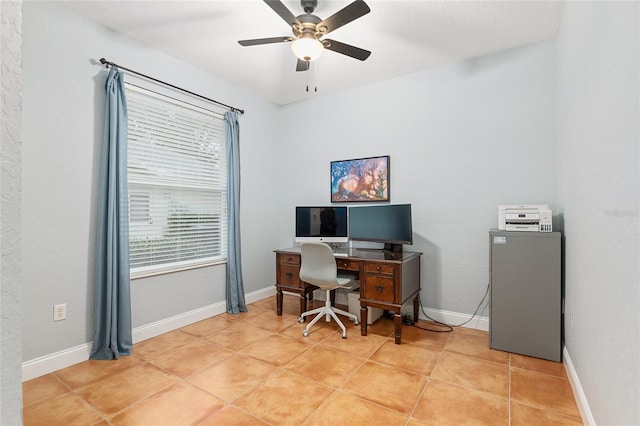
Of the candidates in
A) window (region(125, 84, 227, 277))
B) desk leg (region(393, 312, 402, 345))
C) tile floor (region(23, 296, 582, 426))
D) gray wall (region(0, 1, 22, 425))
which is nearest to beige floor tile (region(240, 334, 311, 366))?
tile floor (region(23, 296, 582, 426))

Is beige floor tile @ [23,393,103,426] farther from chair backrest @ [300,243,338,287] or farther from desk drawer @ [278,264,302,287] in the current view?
desk drawer @ [278,264,302,287]

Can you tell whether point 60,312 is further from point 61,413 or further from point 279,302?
point 279,302

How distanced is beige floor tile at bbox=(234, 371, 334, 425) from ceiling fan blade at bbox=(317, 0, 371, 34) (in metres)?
2.41

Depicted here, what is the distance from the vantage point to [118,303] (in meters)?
2.57

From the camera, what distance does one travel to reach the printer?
246cm

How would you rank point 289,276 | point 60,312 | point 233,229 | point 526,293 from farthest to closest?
point 233,229
point 289,276
point 526,293
point 60,312

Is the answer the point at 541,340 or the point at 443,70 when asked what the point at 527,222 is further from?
the point at 443,70

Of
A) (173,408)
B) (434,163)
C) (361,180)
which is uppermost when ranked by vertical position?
(434,163)

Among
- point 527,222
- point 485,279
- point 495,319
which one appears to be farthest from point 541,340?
point 527,222

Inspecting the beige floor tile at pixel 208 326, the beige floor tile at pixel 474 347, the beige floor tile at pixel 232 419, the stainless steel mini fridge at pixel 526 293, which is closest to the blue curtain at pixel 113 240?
the beige floor tile at pixel 208 326

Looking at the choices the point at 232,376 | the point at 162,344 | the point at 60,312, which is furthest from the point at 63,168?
the point at 232,376

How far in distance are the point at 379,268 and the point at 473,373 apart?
3.51 feet

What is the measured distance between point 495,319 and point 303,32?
8.82 feet

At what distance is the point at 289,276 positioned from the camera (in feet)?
11.5
